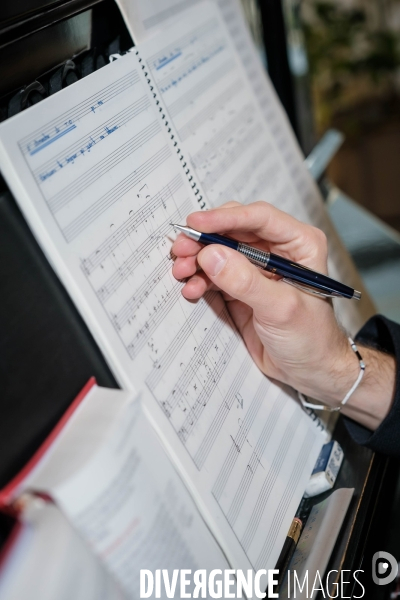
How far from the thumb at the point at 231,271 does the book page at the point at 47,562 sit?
310mm

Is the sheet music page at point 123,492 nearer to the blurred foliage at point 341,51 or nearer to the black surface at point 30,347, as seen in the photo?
the black surface at point 30,347

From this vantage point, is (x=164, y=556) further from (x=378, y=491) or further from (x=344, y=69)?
(x=344, y=69)

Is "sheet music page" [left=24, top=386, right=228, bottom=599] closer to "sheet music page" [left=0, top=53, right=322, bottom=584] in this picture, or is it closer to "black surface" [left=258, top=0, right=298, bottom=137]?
"sheet music page" [left=0, top=53, right=322, bottom=584]

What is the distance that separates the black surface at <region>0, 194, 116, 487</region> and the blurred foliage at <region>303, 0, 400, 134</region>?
3134mm

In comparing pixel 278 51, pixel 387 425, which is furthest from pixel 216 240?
pixel 278 51

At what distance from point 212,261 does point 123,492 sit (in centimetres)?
28

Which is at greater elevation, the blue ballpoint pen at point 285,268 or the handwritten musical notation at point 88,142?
the handwritten musical notation at point 88,142

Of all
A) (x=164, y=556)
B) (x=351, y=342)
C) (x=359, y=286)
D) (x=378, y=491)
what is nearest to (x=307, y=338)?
(x=351, y=342)

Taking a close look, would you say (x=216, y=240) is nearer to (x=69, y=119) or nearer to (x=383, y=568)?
(x=69, y=119)

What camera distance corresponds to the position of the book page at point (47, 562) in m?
0.41

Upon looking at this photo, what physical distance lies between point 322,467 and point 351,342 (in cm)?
18

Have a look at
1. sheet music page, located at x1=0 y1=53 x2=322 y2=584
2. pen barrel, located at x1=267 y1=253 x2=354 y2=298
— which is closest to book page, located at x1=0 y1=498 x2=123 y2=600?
sheet music page, located at x1=0 y1=53 x2=322 y2=584

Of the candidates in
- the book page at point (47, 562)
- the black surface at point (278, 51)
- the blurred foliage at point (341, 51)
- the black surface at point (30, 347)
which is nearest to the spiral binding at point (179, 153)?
the black surface at point (30, 347)

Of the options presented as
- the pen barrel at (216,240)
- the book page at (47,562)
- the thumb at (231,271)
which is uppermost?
the pen barrel at (216,240)
